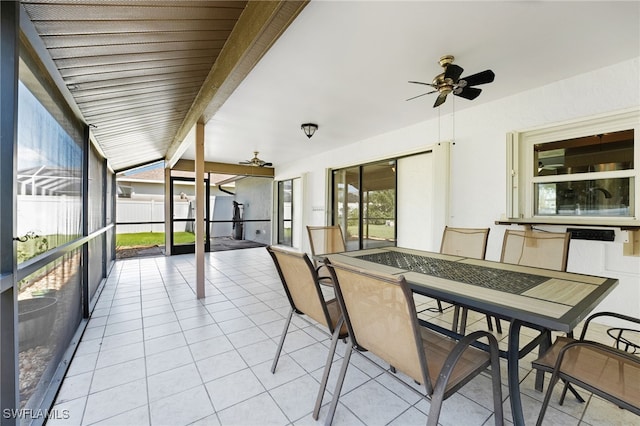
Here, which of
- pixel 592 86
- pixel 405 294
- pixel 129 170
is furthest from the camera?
pixel 129 170

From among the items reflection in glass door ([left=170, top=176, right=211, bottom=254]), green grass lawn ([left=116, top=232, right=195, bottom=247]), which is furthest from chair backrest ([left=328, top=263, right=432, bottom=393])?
green grass lawn ([left=116, top=232, right=195, bottom=247])

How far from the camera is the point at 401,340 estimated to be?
3.75ft

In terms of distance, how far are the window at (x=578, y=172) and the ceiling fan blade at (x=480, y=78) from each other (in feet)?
4.33

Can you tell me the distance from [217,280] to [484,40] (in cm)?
453

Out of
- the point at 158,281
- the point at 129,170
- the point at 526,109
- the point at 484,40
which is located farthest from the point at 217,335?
the point at 129,170

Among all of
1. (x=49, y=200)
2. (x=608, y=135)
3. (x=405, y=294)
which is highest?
(x=608, y=135)

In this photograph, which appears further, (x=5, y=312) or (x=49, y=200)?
(x=49, y=200)

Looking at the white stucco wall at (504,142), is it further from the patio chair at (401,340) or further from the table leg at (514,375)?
the patio chair at (401,340)

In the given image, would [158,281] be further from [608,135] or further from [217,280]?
[608,135]

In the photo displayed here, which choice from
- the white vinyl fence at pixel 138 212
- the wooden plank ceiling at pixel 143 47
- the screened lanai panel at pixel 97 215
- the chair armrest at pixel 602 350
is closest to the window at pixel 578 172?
the chair armrest at pixel 602 350

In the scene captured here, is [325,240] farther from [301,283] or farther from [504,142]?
[504,142]

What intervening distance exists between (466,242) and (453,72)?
64.0 inches

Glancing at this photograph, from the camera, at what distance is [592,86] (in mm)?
2625

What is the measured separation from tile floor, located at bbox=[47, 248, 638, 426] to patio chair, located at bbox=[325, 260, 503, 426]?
0.36 m
